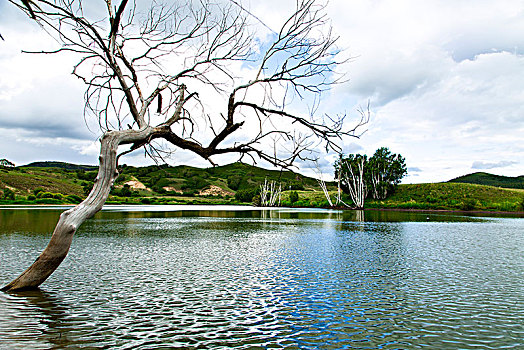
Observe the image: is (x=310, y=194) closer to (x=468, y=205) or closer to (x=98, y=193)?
(x=468, y=205)

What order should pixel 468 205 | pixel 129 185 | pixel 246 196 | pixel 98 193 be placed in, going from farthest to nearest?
pixel 246 196 → pixel 129 185 → pixel 468 205 → pixel 98 193

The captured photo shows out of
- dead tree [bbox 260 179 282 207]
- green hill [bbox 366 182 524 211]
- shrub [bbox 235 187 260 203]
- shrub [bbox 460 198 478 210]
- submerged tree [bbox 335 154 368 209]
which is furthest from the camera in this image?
shrub [bbox 235 187 260 203]

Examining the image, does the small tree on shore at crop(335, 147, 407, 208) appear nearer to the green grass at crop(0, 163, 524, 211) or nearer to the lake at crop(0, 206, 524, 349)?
the green grass at crop(0, 163, 524, 211)

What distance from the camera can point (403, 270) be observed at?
13.0 metres

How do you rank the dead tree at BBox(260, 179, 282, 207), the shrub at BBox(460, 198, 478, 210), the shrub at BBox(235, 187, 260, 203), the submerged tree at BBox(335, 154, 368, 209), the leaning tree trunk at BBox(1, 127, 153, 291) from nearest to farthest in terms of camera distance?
the leaning tree trunk at BBox(1, 127, 153, 291)
the shrub at BBox(460, 198, 478, 210)
the submerged tree at BBox(335, 154, 368, 209)
the dead tree at BBox(260, 179, 282, 207)
the shrub at BBox(235, 187, 260, 203)

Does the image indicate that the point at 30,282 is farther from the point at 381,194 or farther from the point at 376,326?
the point at 381,194

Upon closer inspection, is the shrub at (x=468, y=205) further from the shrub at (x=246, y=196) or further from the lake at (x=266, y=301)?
the shrub at (x=246, y=196)

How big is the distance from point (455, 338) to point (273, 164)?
189 inches

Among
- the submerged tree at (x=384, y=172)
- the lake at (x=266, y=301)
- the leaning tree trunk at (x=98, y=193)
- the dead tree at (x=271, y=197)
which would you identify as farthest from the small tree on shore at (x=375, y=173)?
the leaning tree trunk at (x=98, y=193)

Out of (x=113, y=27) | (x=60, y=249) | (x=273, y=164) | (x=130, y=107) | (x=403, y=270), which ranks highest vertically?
(x=113, y=27)

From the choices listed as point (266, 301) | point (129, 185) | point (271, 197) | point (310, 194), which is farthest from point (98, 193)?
point (129, 185)

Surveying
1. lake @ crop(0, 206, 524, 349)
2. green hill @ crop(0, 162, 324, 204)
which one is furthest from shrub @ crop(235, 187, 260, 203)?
lake @ crop(0, 206, 524, 349)

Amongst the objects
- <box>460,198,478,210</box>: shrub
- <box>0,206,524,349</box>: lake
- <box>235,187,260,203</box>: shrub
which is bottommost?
<box>0,206,524,349</box>: lake

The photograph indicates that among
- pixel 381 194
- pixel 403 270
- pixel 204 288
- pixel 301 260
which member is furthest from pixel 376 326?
pixel 381 194
